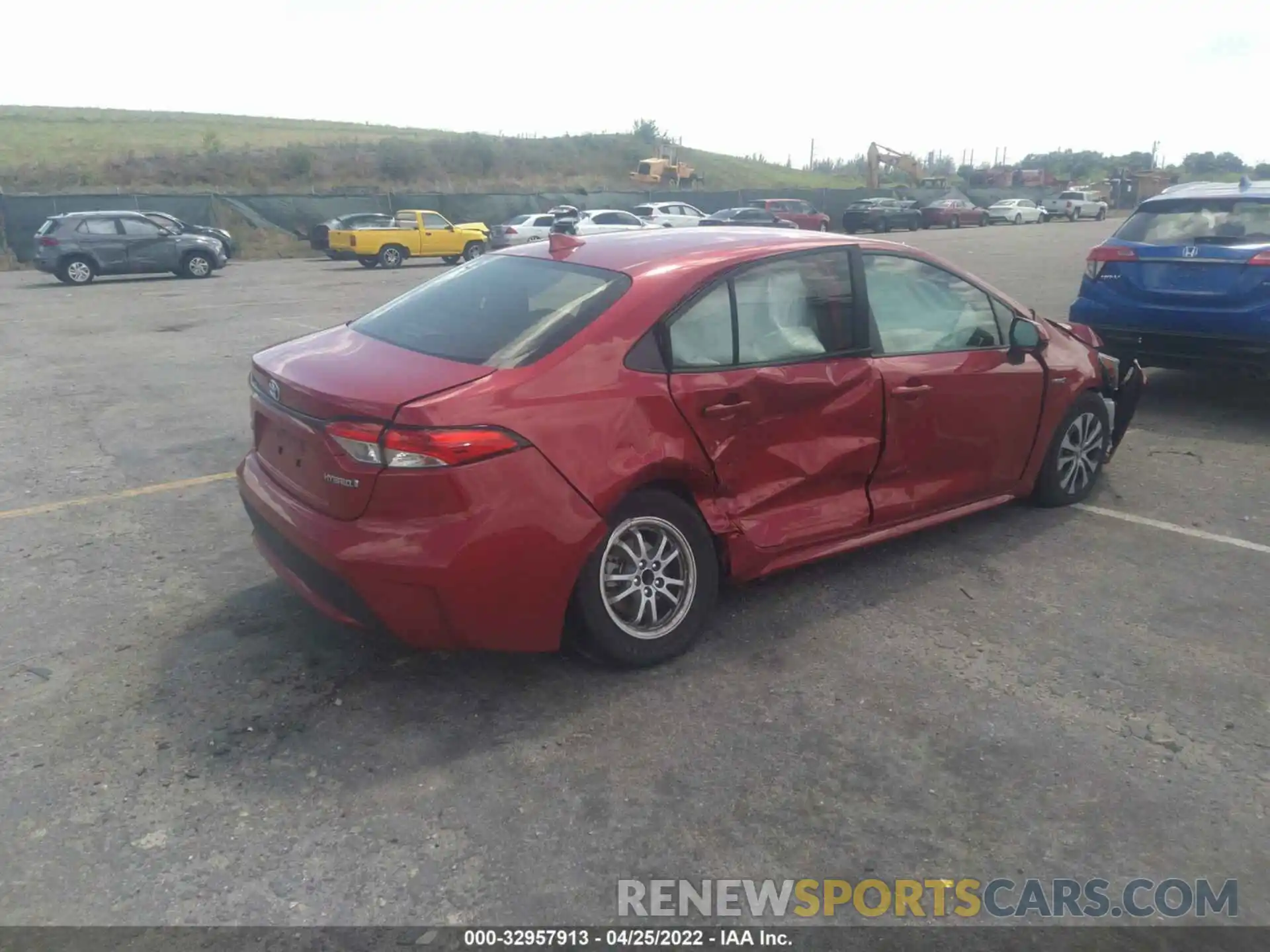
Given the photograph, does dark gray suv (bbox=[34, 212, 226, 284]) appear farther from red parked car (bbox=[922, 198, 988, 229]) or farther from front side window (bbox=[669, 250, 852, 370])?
red parked car (bbox=[922, 198, 988, 229])

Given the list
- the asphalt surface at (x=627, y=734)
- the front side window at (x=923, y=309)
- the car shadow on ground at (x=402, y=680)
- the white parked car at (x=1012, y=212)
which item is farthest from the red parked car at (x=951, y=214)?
the car shadow on ground at (x=402, y=680)

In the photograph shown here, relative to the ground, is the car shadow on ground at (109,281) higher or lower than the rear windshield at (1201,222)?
lower

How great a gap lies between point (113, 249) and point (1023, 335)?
2186 cm

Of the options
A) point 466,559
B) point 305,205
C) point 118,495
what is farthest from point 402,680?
point 305,205

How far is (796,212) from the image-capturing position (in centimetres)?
3831

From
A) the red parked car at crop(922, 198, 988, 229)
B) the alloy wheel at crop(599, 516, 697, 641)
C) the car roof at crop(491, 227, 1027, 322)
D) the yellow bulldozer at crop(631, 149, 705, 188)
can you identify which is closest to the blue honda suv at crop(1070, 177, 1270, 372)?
the car roof at crop(491, 227, 1027, 322)

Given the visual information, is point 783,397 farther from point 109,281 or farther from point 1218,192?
point 109,281

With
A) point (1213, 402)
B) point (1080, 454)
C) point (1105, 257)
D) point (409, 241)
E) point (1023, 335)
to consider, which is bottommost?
point (1213, 402)

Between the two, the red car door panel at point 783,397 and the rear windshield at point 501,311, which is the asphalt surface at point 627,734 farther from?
the rear windshield at point 501,311

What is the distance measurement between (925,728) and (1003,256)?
79.0 ft

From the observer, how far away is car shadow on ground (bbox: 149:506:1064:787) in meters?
3.33

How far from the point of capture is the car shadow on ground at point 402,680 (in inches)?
131

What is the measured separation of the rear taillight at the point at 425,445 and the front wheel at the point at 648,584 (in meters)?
0.57

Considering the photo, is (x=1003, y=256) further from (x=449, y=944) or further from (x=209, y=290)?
(x=449, y=944)
